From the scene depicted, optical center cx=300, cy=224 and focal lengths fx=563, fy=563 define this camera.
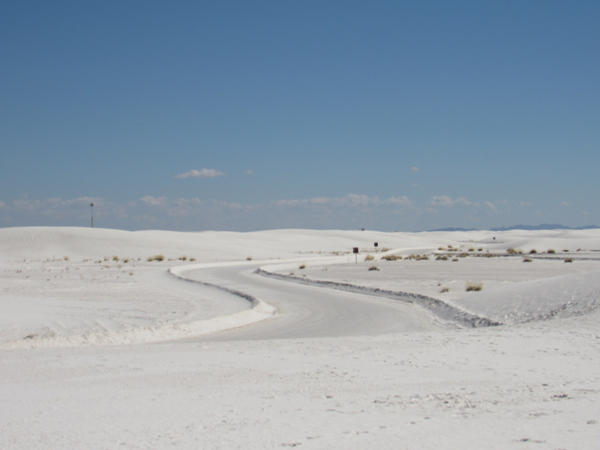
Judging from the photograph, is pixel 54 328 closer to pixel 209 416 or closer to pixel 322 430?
pixel 209 416

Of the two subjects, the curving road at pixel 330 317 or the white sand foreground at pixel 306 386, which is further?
the curving road at pixel 330 317

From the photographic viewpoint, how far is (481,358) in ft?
29.6

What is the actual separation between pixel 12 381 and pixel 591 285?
15080mm

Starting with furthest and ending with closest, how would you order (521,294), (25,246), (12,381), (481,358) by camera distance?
(25,246) < (521,294) < (481,358) < (12,381)

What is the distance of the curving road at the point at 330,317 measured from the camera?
13.7 meters

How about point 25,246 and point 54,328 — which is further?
point 25,246

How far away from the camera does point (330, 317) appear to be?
16359 mm

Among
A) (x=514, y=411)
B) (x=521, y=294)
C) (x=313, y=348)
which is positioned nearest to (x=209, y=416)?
(x=514, y=411)

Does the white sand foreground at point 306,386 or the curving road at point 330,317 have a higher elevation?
the white sand foreground at point 306,386

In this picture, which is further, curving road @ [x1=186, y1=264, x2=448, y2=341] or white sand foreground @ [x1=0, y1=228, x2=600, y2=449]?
curving road @ [x1=186, y1=264, x2=448, y2=341]

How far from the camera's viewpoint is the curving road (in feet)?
44.8

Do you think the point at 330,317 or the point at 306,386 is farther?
the point at 330,317

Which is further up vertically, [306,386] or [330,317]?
[306,386]

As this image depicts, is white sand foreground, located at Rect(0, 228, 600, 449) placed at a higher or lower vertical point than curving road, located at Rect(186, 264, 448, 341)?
higher
